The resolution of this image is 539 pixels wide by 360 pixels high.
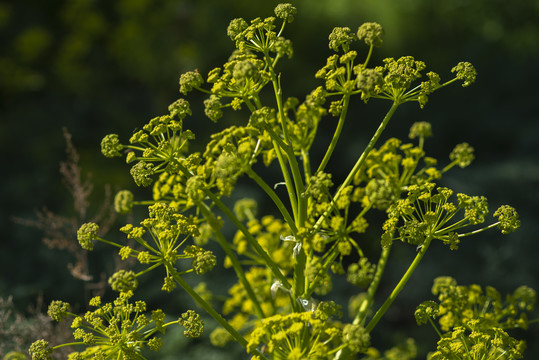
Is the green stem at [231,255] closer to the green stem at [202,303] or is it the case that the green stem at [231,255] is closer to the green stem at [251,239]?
the green stem at [251,239]

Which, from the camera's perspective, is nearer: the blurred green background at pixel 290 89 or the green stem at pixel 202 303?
the green stem at pixel 202 303

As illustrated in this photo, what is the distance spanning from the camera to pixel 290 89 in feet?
26.0

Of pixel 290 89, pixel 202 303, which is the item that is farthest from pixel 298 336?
pixel 290 89

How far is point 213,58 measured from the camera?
7805mm

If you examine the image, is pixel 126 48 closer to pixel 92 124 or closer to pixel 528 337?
pixel 92 124

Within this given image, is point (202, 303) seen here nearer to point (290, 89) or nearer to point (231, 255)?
point (231, 255)

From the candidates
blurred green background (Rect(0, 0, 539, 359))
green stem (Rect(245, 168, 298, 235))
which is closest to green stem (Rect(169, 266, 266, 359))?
green stem (Rect(245, 168, 298, 235))

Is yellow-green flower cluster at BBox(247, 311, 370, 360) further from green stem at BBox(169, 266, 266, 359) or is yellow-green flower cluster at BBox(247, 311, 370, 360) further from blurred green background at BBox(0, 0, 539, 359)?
blurred green background at BBox(0, 0, 539, 359)

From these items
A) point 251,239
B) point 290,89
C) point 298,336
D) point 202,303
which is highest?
point 290,89

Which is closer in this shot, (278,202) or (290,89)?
(278,202)

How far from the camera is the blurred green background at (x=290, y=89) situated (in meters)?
5.56

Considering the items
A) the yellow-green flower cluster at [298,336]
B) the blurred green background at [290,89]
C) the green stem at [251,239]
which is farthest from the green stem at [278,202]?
the blurred green background at [290,89]

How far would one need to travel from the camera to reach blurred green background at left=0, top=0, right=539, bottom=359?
5562mm

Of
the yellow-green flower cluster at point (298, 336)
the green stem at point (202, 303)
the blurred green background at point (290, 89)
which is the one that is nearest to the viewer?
the yellow-green flower cluster at point (298, 336)
